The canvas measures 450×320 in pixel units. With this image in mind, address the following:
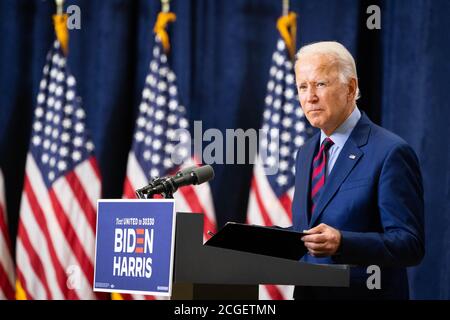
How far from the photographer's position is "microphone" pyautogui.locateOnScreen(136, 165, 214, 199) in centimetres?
255

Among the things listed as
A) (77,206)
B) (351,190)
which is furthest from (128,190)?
(351,190)

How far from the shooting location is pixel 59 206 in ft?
18.3

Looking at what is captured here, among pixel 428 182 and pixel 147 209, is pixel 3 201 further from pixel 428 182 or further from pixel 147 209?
pixel 147 209

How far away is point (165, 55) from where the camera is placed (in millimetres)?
5617

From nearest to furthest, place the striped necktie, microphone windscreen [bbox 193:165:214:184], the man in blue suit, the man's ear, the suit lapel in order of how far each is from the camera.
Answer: the man in blue suit → microphone windscreen [bbox 193:165:214:184] → the suit lapel → the striped necktie → the man's ear

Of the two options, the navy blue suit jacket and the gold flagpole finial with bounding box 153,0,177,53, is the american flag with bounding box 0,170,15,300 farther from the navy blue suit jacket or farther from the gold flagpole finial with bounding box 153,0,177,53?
the navy blue suit jacket

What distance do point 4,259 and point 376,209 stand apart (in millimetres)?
3720

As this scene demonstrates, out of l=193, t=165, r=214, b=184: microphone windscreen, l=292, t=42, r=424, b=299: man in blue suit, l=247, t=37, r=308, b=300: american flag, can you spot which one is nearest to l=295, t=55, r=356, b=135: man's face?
l=292, t=42, r=424, b=299: man in blue suit

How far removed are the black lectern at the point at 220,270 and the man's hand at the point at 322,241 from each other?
0.26 ft

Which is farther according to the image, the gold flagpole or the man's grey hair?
the gold flagpole

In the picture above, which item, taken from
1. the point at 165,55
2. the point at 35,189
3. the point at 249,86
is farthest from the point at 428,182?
the point at 35,189

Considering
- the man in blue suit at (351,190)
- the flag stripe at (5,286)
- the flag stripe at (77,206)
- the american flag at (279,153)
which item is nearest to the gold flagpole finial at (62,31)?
the flag stripe at (77,206)

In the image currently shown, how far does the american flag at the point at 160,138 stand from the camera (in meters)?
5.43

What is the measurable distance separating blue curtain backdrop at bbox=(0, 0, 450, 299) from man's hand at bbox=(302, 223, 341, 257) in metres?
2.87
